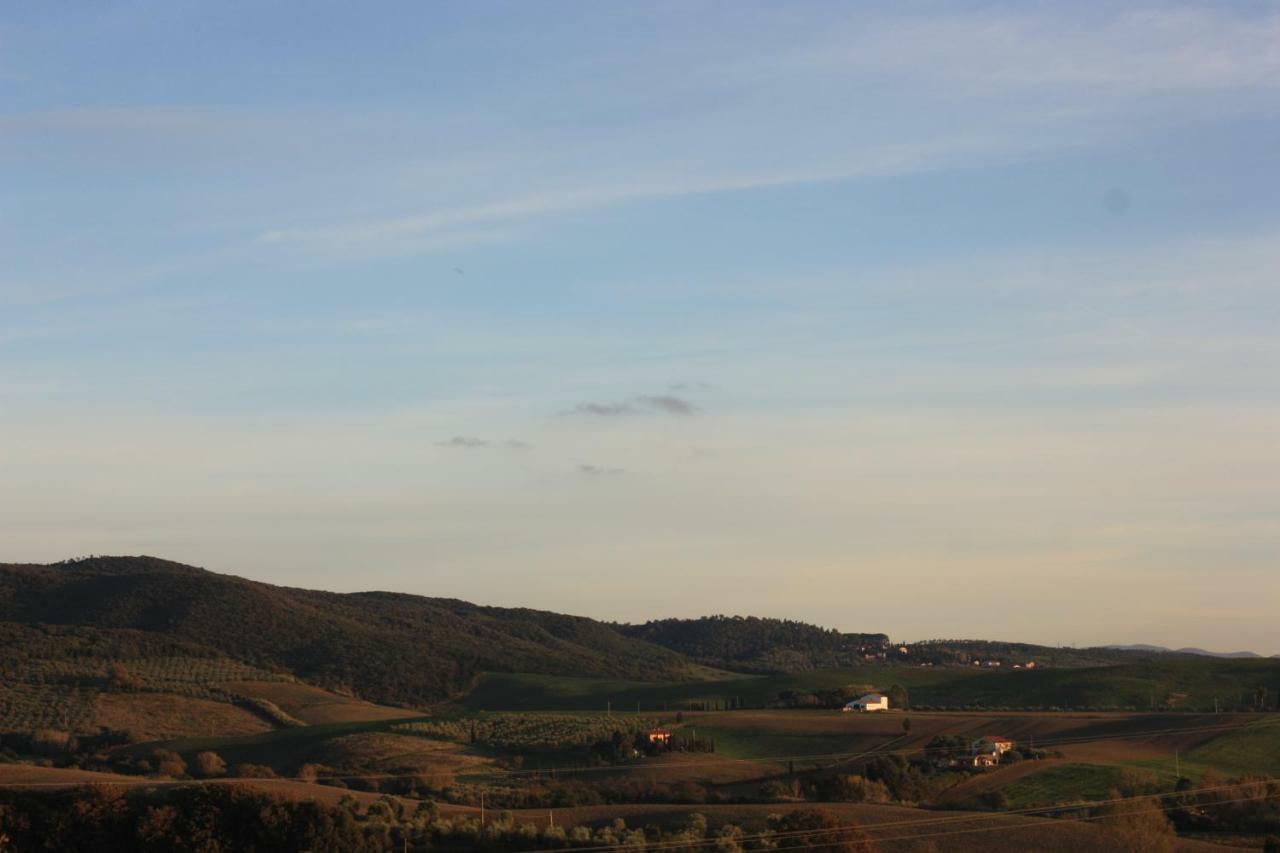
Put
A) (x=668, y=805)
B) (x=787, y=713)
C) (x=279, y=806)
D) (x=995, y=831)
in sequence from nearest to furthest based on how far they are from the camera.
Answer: (x=279, y=806)
(x=995, y=831)
(x=668, y=805)
(x=787, y=713)

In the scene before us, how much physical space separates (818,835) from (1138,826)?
13396mm

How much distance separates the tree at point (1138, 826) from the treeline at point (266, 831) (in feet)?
33.5

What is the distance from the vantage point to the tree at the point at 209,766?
9919 centimetres

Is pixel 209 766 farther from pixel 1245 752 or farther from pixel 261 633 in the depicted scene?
pixel 261 633

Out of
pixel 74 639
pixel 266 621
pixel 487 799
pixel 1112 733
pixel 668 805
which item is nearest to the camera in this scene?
pixel 668 805

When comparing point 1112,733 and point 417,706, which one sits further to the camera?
point 417,706

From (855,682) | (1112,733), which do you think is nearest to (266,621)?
(855,682)

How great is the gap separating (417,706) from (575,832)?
10791 cm

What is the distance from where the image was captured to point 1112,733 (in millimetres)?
103812

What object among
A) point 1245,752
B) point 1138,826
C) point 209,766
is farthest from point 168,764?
point 1245,752

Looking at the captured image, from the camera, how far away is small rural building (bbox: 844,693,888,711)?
13225 centimetres

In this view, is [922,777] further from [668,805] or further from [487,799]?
[487,799]

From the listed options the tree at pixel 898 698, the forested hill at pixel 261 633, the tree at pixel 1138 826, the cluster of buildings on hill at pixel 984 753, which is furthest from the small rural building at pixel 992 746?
the forested hill at pixel 261 633

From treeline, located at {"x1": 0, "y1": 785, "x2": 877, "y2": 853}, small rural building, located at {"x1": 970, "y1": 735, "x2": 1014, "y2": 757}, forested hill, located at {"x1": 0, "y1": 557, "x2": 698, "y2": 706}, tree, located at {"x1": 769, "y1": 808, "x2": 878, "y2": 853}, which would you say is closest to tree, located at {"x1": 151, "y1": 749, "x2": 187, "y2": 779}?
treeline, located at {"x1": 0, "y1": 785, "x2": 877, "y2": 853}
